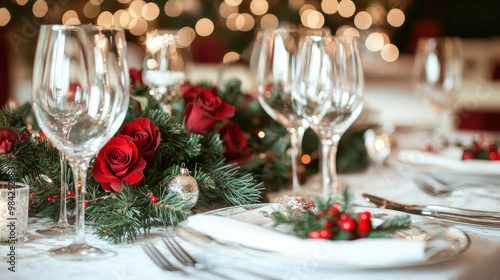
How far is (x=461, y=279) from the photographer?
58cm

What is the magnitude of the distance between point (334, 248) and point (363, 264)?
0.03m

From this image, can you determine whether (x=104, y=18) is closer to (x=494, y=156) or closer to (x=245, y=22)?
(x=245, y=22)

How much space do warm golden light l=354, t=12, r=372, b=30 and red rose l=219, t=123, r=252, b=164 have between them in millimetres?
5632

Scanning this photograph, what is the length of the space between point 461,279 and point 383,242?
87mm

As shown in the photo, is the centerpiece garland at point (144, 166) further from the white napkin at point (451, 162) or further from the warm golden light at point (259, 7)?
the warm golden light at point (259, 7)

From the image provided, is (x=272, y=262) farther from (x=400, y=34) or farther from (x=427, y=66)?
(x=400, y=34)

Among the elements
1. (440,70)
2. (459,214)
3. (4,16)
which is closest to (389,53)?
(4,16)

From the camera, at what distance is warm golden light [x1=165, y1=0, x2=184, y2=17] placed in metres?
5.68

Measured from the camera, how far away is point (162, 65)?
3.78 feet

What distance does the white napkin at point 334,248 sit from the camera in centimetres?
55

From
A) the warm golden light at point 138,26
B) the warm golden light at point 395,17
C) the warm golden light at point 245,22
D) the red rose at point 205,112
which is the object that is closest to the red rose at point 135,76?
the red rose at point 205,112

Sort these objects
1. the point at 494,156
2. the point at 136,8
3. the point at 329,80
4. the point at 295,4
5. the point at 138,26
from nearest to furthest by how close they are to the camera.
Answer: the point at 329,80 → the point at 494,156 → the point at 136,8 → the point at 138,26 → the point at 295,4

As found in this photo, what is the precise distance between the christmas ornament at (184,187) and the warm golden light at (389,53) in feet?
20.5

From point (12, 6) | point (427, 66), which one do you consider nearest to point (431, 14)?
point (12, 6)
